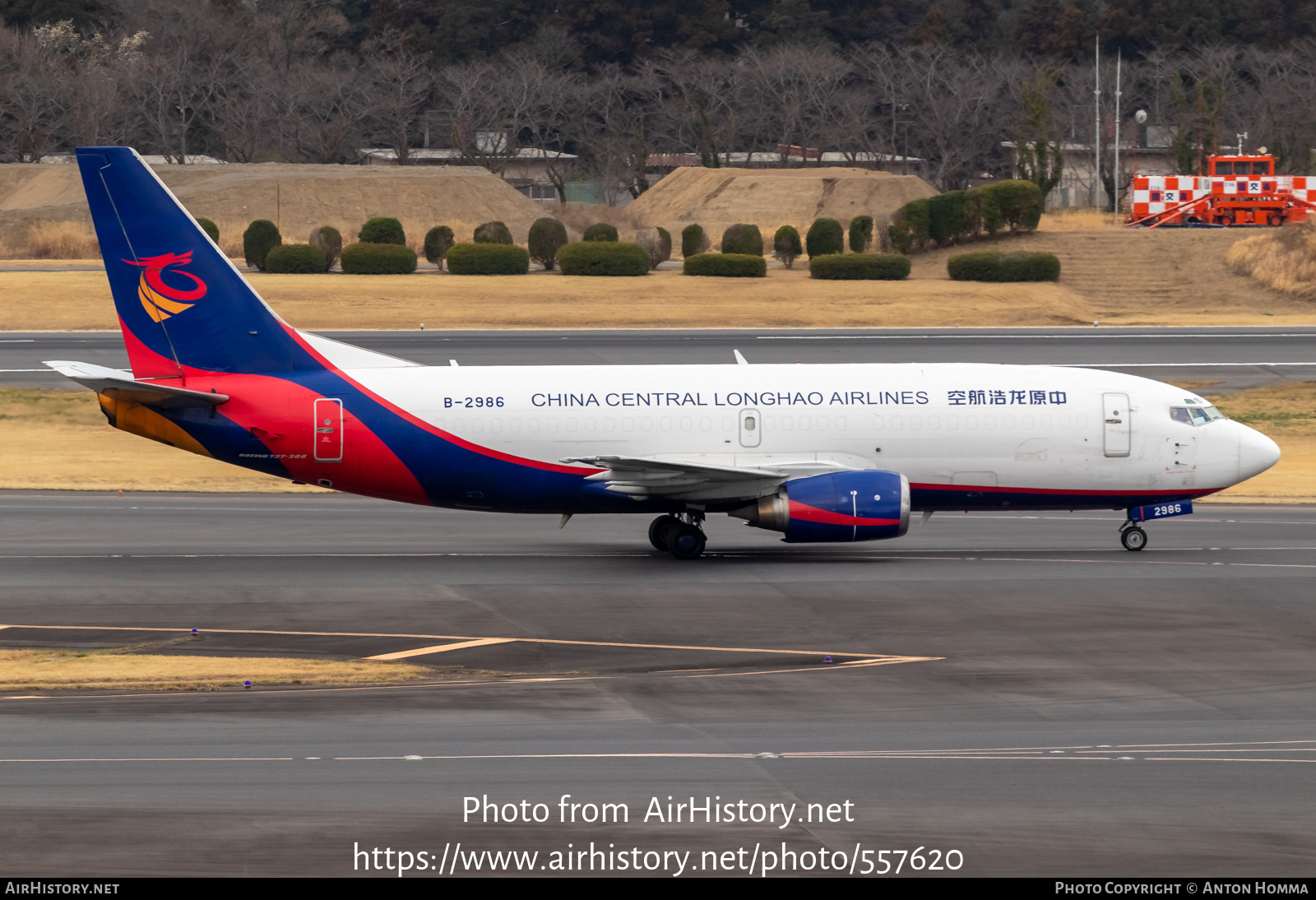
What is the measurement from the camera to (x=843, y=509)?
98.6ft

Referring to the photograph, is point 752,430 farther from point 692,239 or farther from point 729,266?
point 692,239

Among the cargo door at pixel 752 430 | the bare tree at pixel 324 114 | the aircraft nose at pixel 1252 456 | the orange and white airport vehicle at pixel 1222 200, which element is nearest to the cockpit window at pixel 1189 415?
the aircraft nose at pixel 1252 456

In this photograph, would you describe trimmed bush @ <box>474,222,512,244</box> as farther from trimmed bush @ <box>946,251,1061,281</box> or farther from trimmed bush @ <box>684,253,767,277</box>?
trimmed bush @ <box>946,251,1061,281</box>

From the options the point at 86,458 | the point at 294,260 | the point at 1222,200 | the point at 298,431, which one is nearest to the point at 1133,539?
the point at 298,431

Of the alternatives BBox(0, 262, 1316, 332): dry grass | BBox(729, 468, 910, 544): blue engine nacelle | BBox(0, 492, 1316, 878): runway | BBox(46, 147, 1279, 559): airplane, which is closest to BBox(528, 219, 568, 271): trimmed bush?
BBox(0, 262, 1316, 332): dry grass

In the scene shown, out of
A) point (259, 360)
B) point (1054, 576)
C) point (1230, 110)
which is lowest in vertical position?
point (1054, 576)

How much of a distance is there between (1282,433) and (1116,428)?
21.0m

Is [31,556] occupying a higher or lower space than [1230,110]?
lower

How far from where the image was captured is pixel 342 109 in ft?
450

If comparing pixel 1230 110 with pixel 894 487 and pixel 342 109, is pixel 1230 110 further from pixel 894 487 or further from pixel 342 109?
pixel 894 487

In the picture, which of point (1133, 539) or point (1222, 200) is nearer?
point (1133, 539)

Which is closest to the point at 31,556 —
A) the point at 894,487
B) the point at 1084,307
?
the point at 894,487

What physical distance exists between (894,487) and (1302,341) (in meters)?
46.1

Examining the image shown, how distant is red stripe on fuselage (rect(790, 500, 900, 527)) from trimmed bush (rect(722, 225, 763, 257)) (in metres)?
60.1
